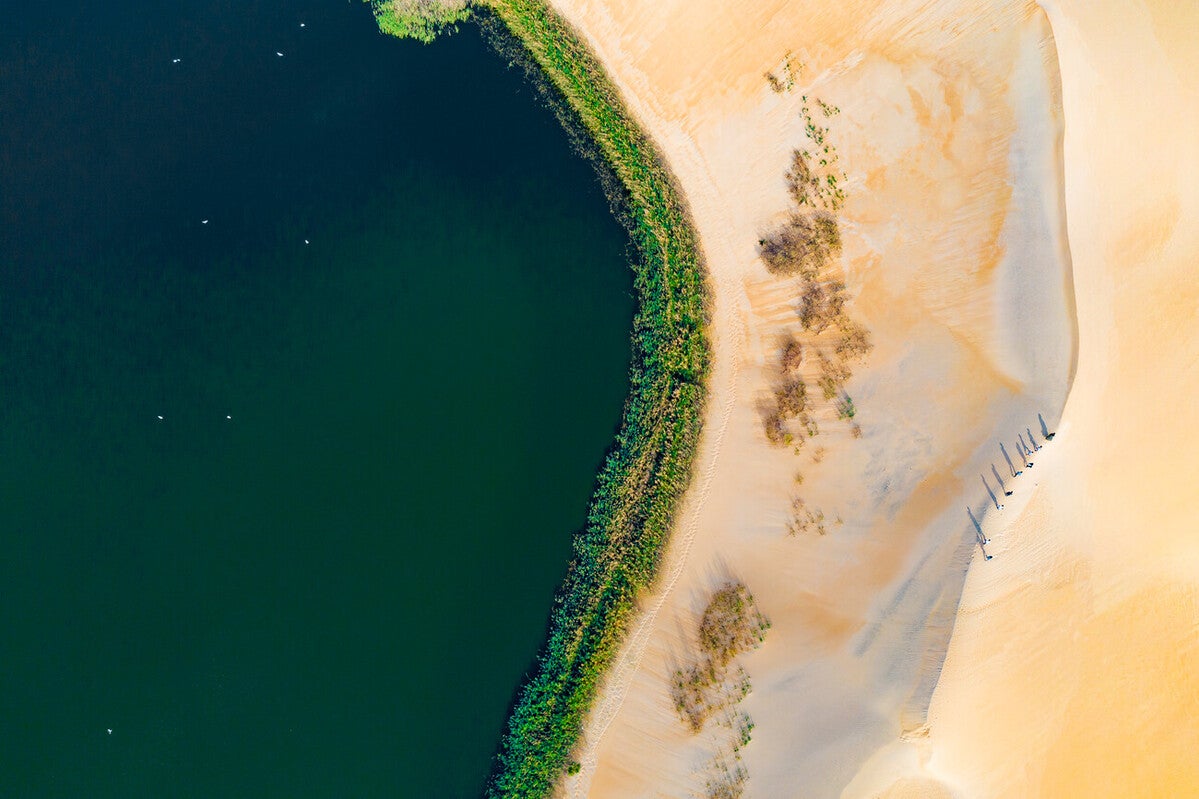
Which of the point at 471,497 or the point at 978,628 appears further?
the point at 471,497

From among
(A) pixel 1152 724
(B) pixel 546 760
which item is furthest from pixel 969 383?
(B) pixel 546 760

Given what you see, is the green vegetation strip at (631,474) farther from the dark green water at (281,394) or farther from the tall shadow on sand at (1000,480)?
the tall shadow on sand at (1000,480)

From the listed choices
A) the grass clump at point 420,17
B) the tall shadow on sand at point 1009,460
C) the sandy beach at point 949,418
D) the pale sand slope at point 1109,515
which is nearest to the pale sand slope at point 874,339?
the sandy beach at point 949,418

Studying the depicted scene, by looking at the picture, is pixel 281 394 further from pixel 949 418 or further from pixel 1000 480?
pixel 1000 480

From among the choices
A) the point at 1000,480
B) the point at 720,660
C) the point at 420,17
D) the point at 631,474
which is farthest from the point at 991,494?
the point at 420,17

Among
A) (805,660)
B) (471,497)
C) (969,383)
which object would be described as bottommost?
(805,660)

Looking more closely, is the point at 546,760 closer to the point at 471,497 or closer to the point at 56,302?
the point at 471,497

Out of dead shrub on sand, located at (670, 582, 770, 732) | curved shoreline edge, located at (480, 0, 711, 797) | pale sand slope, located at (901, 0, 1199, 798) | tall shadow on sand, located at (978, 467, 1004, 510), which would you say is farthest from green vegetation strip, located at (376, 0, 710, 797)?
pale sand slope, located at (901, 0, 1199, 798)
